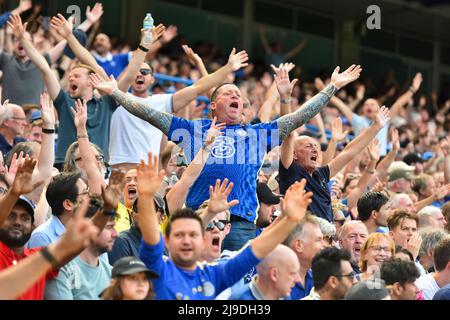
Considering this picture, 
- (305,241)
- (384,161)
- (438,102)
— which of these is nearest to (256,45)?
(438,102)

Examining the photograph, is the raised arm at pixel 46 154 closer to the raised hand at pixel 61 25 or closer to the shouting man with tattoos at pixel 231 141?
the shouting man with tattoos at pixel 231 141

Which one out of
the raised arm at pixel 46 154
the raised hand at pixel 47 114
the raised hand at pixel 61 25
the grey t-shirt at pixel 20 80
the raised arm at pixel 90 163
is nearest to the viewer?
the raised arm at pixel 46 154

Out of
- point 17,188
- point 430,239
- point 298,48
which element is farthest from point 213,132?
point 298,48

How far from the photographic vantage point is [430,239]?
786 cm

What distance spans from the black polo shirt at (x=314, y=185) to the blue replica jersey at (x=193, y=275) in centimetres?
232

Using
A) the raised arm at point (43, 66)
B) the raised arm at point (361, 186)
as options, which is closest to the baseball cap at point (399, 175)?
the raised arm at point (361, 186)

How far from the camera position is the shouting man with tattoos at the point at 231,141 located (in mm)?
7102

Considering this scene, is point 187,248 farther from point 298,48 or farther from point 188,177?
point 298,48

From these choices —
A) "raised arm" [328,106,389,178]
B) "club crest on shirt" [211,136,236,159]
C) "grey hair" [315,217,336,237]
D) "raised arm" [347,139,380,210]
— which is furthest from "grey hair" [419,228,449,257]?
"club crest on shirt" [211,136,236,159]

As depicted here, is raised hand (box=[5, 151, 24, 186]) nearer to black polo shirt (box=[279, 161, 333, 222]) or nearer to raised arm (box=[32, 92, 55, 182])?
raised arm (box=[32, 92, 55, 182])

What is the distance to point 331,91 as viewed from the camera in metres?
7.61
